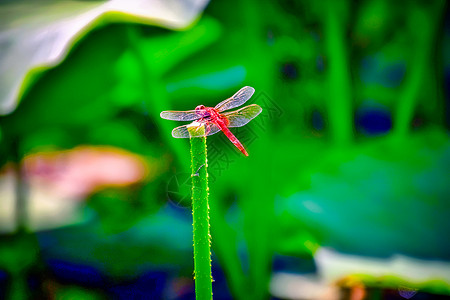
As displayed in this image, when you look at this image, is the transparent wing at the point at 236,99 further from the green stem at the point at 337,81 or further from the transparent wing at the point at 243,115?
the green stem at the point at 337,81

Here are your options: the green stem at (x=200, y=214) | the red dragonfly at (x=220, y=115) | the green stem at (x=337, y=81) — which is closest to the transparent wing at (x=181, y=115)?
the red dragonfly at (x=220, y=115)

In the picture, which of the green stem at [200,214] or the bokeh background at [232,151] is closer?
the green stem at [200,214]

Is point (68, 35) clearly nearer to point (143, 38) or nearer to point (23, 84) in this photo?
point (23, 84)

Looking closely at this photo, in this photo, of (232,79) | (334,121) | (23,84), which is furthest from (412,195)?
(23,84)

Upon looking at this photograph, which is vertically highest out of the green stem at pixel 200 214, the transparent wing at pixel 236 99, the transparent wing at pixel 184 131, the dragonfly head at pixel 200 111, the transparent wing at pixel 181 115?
the transparent wing at pixel 236 99

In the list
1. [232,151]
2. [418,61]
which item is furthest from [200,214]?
[418,61]

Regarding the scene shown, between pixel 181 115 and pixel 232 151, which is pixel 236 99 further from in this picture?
pixel 232 151
